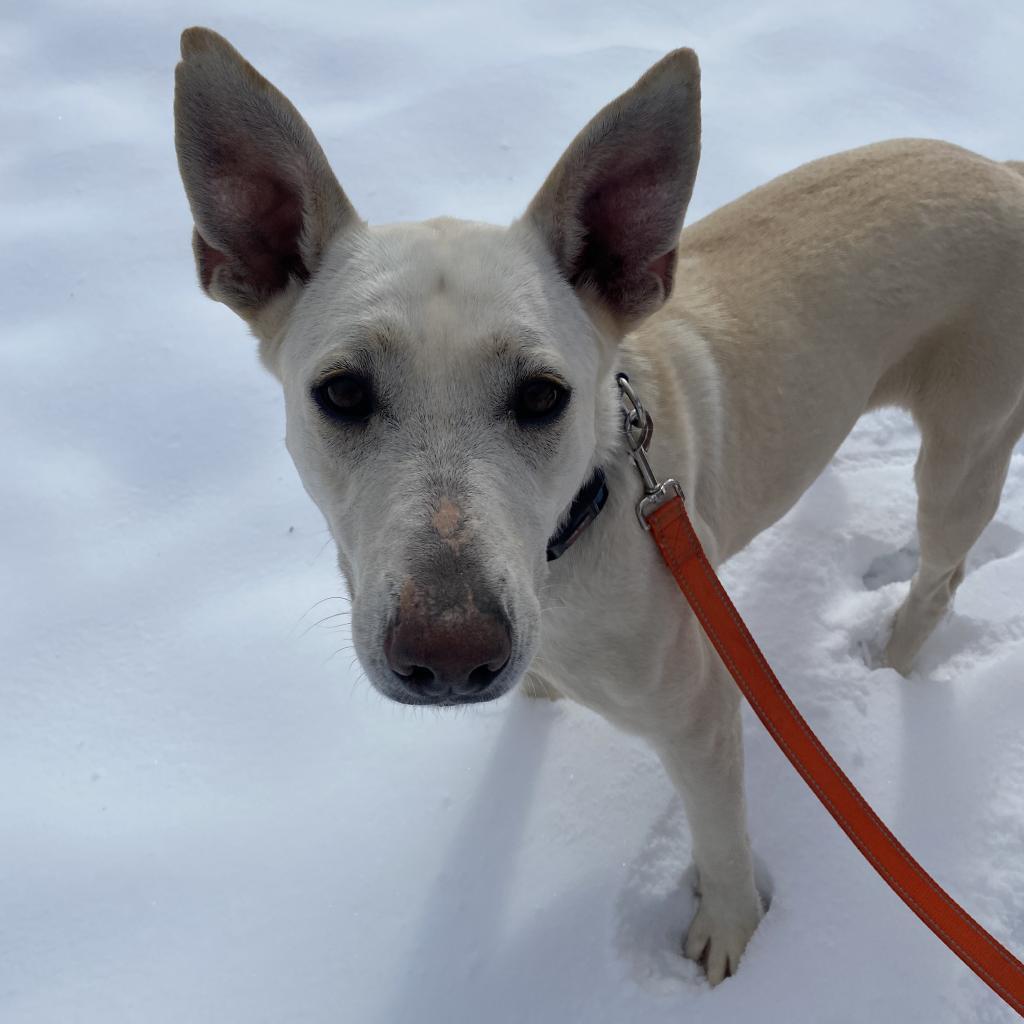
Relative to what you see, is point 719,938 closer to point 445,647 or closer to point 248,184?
point 445,647

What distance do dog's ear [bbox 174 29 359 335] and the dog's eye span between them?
36 centimetres

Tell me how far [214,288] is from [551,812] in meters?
1.76

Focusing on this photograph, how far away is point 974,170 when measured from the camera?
236 cm

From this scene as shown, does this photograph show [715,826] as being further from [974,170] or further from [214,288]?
[974,170]

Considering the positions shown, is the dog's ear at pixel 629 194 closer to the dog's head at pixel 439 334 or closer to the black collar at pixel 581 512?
the dog's head at pixel 439 334

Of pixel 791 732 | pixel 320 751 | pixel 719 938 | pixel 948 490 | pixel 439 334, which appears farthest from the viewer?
pixel 320 751

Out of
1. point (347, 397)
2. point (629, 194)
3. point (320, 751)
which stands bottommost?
point (320, 751)

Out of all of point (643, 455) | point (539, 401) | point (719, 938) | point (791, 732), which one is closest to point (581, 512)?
point (643, 455)

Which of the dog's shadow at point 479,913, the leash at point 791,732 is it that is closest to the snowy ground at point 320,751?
the dog's shadow at point 479,913

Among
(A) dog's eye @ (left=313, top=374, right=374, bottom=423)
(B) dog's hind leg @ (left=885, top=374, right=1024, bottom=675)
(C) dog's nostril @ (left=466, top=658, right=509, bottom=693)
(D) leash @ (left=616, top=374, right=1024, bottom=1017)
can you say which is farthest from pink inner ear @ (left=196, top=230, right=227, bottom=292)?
(B) dog's hind leg @ (left=885, top=374, right=1024, bottom=675)

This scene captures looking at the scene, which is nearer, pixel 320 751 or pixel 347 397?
pixel 347 397

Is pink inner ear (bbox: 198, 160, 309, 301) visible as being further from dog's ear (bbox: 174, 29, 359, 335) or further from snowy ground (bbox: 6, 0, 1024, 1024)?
snowy ground (bbox: 6, 0, 1024, 1024)

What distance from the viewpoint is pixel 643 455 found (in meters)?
1.80

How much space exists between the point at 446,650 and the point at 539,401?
1.77ft
